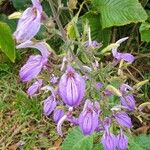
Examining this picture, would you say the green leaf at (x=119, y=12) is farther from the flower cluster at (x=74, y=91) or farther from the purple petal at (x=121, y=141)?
the purple petal at (x=121, y=141)

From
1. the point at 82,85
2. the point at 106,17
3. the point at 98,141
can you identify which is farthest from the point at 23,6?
the point at 82,85

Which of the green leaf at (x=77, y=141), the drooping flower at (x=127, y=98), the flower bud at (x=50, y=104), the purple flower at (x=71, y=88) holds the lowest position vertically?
the green leaf at (x=77, y=141)

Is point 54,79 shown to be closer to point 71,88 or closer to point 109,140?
point 109,140

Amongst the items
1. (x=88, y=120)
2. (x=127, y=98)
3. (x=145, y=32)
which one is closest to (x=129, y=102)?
(x=127, y=98)

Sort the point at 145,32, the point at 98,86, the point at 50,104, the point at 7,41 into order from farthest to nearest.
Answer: the point at 145,32 < the point at 50,104 < the point at 98,86 < the point at 7,41

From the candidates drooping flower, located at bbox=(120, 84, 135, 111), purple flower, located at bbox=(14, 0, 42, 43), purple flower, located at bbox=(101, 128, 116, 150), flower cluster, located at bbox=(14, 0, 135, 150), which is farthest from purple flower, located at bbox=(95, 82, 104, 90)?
purple flower, located at bbox=(14, 0, 42, 43)

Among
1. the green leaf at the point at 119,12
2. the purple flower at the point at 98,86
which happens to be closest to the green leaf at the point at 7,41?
the purple flower at the point at 98,86

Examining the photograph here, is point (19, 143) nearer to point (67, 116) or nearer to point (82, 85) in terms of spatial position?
point (67, 116)

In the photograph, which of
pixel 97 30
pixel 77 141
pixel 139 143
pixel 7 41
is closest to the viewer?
pixel 7 41
